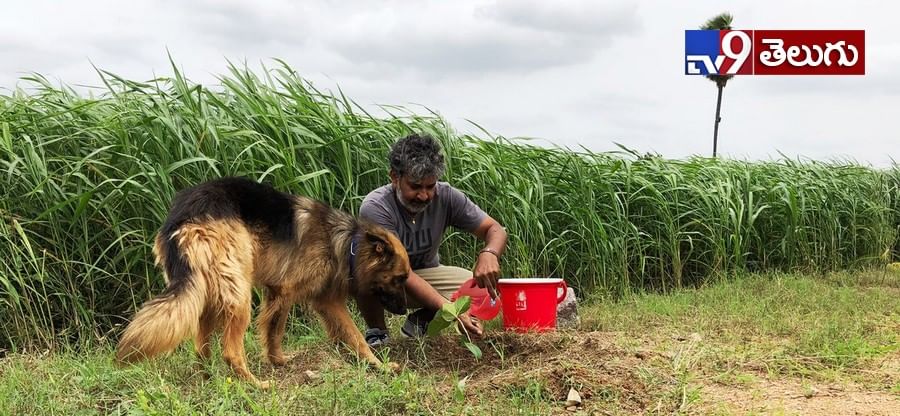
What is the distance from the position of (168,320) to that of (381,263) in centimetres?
107

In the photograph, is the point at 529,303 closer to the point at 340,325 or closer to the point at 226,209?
the point at 340,325

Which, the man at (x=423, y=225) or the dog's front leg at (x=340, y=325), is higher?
the man at (x=423, y=225)

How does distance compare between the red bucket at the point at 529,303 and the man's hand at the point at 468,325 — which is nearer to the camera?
the man's hand at the point at 468,325

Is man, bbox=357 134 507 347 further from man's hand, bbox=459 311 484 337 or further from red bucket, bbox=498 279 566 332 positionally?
red bucket, bbox=498 279 566 332

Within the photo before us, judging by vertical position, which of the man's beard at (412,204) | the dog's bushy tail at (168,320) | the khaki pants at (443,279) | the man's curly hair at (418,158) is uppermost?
the man's curly hair at (418,158)

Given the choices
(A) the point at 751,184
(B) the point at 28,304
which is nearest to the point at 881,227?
(A) the point at 751,184

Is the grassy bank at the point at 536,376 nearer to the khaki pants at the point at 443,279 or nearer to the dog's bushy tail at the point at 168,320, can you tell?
the dog's bushy tail at the point at 168,320

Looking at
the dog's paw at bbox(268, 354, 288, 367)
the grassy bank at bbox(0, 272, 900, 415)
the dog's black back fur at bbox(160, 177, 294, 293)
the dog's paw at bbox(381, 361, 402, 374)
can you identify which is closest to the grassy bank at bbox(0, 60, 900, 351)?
the grassy bank at bbox(0, 272, 900, 415)

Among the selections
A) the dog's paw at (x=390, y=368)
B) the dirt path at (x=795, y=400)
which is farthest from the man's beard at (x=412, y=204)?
the dirt path at (x=795, y=400)

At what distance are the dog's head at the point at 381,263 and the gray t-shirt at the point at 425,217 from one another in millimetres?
357

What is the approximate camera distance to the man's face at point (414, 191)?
3729 mm

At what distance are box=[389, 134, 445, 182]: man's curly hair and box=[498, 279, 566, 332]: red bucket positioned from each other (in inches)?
27.6

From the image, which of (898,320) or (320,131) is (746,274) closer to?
(898,320)

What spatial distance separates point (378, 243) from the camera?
138 inches
